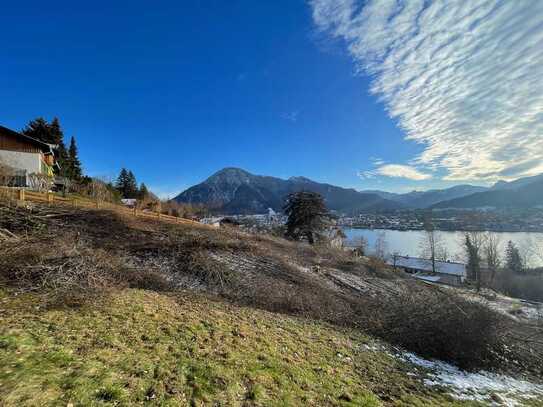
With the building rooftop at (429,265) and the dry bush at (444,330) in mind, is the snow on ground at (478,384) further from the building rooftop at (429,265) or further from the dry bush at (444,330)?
the building rooftop at (429,265)

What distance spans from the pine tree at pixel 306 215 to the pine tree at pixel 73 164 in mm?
36072

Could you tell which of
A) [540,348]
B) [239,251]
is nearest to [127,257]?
[239,251]

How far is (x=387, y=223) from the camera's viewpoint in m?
126

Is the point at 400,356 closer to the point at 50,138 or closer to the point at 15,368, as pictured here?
the point at 15,368

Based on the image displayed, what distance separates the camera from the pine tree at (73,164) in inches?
1513

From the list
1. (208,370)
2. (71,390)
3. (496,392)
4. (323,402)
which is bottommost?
→ (496,392)

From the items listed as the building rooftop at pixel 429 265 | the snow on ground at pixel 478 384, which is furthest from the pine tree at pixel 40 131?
the building rooftop at pixel 429 265

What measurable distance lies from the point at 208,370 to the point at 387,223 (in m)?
138

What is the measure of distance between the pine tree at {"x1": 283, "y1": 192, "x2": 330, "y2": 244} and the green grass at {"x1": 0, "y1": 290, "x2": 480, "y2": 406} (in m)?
24.5

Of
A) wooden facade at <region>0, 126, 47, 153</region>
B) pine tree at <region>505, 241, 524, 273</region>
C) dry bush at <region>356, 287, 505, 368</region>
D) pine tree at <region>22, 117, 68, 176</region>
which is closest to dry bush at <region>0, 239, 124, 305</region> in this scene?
dry bush at <region>356, 287, 505, 368</region>

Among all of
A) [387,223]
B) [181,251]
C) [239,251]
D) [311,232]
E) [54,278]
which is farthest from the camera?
[387,223]

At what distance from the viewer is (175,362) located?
411 centimetres

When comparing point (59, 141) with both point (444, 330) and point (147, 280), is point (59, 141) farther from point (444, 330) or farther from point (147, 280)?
point (444, 330)

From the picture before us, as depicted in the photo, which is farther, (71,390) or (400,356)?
(400,356)
